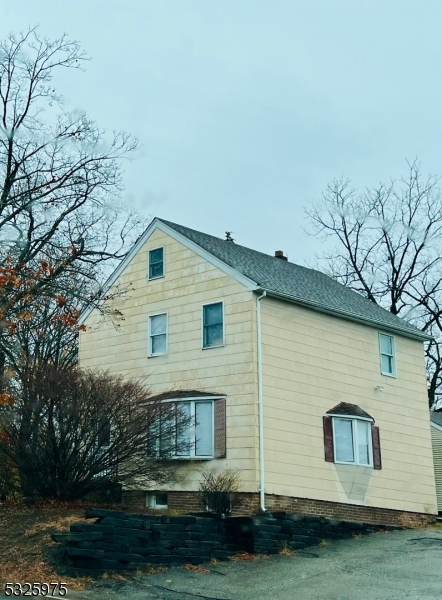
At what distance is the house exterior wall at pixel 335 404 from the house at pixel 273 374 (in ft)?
0.14

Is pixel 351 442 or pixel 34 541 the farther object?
pixel 351 442

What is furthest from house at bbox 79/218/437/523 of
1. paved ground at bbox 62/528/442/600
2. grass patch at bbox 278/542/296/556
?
paved ground at bbox 62/528/442/600

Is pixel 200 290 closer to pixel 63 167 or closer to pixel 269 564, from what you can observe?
pixel 63 167

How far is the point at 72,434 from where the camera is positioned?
18.0m

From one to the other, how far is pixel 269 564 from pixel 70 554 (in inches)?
182

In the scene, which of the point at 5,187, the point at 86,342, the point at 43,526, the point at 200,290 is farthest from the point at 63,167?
the point at 43,526

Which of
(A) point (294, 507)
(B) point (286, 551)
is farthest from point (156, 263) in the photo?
(B) point (286, 551)

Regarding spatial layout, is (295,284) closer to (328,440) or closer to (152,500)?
(328,440)

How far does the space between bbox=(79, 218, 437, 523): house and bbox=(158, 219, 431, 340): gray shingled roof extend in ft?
0.24

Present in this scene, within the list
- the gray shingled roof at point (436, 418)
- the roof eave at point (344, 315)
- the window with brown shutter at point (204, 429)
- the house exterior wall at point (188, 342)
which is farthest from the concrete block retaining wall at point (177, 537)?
the gray shingled roof at point (436, 418)

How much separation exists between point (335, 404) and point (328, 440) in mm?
1142

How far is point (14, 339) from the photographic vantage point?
81.7 ft

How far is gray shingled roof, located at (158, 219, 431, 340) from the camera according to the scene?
23.0 m

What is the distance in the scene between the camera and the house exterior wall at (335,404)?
21422 mm
